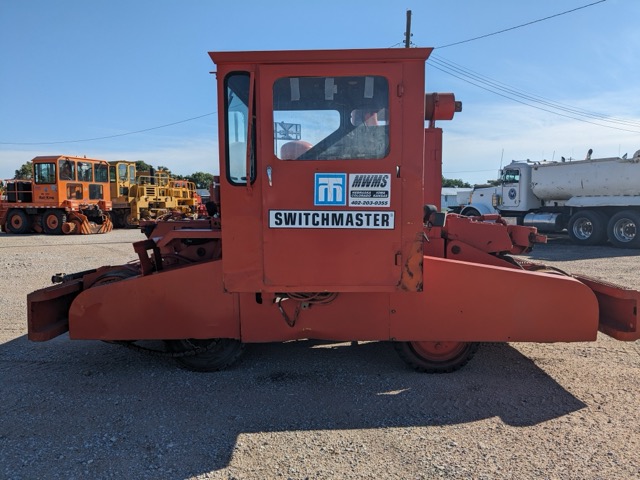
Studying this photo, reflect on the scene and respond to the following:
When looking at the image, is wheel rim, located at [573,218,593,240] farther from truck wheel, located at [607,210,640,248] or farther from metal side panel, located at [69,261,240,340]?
metal side panel, located at [69,261,240,340]

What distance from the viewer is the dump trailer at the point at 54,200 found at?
20.3 m

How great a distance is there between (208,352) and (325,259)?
154 cm

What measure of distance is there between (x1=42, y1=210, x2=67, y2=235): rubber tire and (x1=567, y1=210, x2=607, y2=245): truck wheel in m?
20.7

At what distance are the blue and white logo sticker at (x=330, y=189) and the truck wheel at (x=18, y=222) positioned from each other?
2195 centimetres

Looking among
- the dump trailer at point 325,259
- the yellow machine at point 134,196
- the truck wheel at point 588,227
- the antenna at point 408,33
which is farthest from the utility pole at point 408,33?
the dump trailer at point 325,259

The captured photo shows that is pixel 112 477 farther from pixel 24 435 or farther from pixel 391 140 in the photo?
pixel 391 140

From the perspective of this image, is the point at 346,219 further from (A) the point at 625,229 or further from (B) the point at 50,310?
(A) the point at 625,229

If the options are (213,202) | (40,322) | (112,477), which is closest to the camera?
(112,477)

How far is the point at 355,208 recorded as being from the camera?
3471 millimetres

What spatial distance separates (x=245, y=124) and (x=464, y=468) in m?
2.89

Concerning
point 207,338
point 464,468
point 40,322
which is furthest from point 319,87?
point 40,322

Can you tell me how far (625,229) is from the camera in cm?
1418

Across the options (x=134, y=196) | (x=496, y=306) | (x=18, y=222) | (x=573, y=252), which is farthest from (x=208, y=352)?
(x=134, y=196)

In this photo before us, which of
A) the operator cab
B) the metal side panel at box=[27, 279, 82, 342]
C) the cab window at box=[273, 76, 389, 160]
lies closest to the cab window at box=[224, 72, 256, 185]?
the operator cab
